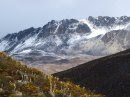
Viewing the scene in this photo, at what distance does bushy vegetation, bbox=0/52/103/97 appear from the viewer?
648 inches

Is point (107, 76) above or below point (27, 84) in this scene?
above

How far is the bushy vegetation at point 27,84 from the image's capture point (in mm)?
16469

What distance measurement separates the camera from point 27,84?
17531 millimetres

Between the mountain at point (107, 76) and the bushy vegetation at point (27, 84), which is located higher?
the mountain at point (107, 76)

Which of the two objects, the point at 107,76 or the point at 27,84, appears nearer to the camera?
the point at 27,84

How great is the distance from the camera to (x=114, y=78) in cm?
8294

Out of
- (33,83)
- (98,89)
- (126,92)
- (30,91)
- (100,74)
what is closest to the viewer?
(30,91)

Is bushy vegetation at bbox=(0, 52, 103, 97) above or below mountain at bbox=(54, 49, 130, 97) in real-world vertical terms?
below

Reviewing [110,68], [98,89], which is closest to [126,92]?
[98,89]

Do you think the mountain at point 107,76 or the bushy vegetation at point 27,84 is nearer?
the bushy vegetation at point 27,84

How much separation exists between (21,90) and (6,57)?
4720 mm

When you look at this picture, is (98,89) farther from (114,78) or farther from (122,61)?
(122,61)

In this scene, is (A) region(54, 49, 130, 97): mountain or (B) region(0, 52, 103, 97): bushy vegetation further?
(A) region(54, 49, 130, 97): mountain

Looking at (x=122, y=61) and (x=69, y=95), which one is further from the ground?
(x=122, y=61)
